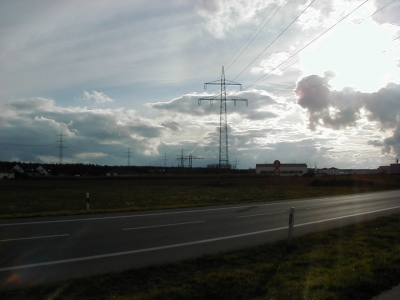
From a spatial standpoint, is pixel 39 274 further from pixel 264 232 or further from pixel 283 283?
pixel 264 232

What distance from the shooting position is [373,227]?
13.9m

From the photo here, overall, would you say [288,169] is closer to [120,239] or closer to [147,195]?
[147,195]

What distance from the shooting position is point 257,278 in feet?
22.6

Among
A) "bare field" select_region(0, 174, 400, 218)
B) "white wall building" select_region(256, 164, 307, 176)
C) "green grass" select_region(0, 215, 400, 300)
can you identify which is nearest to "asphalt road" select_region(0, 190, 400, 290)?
"green grass" select_region(0, 215, 400, 300)

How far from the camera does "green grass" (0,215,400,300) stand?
607cm

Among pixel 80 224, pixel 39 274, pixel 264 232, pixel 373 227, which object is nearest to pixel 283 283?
pixel 39 274

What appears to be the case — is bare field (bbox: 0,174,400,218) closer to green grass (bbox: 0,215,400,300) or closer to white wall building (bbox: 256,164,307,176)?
green grass (bbox: 0,215,400,300)

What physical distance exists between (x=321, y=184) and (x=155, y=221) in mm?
49634

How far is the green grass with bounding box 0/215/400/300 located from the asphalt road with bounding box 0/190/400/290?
31.6 inches

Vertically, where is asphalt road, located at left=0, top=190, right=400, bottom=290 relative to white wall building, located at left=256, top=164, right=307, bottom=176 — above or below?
below

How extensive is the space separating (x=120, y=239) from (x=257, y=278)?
18.7 feet

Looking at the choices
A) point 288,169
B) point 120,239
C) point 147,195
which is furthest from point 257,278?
point 288,169

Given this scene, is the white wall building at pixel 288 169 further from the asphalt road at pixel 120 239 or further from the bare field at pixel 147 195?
the asphalt road at pixel 120 239

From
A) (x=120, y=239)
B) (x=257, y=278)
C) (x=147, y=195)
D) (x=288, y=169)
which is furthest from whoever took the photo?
(x=288, y=169)
